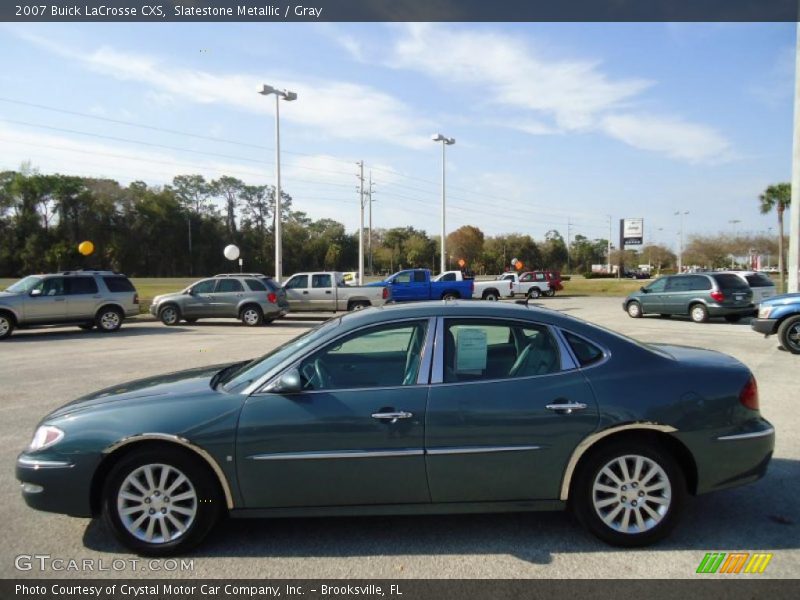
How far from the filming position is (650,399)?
3689 mm

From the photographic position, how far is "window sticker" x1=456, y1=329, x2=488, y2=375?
3.85 m

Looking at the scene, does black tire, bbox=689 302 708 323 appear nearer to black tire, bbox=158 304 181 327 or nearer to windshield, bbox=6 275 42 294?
black tire, bbox=158 304 181 327

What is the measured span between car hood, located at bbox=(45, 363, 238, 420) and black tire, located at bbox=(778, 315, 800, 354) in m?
11.7

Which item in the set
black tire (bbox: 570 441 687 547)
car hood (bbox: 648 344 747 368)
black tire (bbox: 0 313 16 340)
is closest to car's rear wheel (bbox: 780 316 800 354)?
car hood (bbox: 648 344 747 368)

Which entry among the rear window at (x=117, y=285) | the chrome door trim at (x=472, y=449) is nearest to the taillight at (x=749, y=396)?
the chrome door trim at (x=472, y=449)

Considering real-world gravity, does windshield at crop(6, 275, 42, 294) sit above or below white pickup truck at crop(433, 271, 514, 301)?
above

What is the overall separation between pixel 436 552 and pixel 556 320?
67.4 inches

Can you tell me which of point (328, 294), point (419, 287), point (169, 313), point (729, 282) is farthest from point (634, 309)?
point (169, 313)

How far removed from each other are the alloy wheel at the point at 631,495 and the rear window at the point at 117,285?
17.5 m

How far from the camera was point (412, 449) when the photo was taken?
11.7ft

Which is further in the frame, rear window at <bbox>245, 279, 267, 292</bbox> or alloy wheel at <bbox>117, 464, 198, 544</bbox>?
rear window at <bbox>245, 279, 267, 292</bbox>

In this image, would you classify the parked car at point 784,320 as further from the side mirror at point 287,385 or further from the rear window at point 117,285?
the rear window at point 117,285

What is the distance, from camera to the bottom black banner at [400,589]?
314 cm

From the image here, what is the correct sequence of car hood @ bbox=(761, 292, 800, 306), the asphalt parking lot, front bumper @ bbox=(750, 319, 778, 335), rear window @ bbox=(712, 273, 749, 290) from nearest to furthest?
the asphalt parking lot, car hood @ bbox=(761, 292, 800, 306), front bumper @ bbox=(750, 319, 778, 335), rear window @ bbox=(712, 273, 749, 290)
